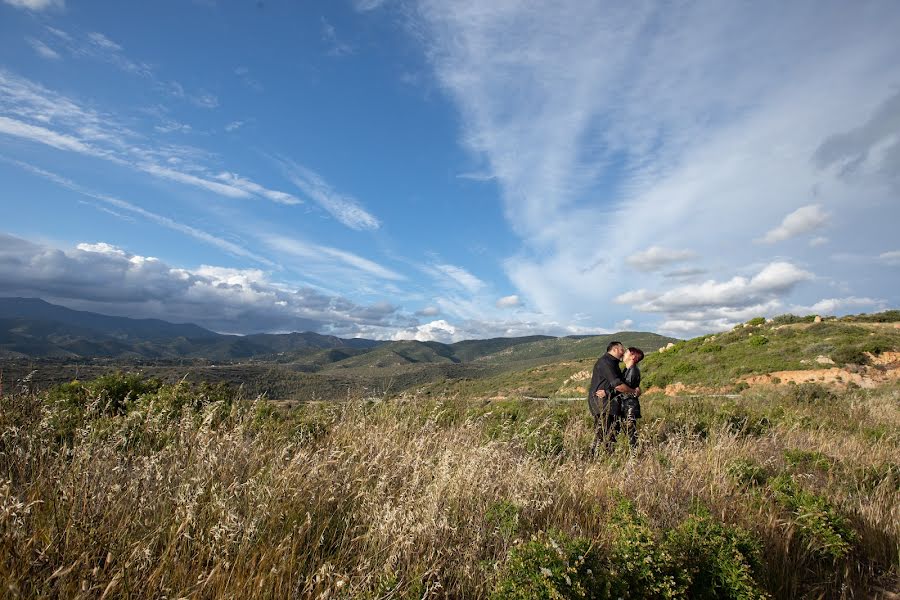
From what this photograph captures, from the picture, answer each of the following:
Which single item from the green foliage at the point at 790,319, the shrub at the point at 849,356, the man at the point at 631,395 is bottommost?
the man at the point at 631,395

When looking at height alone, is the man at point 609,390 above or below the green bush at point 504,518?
above

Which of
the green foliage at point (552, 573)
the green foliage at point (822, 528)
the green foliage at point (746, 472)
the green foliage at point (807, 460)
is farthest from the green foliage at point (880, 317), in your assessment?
the green foliage at point (552, 573)

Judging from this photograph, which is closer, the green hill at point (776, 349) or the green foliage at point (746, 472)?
the green foliage at point (746, 472)

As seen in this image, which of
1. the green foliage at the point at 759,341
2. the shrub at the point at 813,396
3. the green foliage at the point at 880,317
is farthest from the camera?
the green foliage at the point at 880,317

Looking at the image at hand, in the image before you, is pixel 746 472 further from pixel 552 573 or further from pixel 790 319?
pixel 790 319

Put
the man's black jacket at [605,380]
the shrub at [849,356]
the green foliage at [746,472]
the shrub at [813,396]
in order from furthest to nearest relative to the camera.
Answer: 1. the shrub at [849,356]
2. the shrub at [813,396]
3. the man's black jacket at [605,380]
4. the green foliage at [746,472]

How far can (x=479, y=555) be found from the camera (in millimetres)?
2951

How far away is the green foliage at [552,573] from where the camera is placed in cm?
235

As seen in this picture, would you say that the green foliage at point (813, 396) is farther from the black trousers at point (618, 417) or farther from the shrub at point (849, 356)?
the shrub at point (849, 356)

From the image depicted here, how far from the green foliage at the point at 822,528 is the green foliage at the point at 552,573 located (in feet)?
7.42

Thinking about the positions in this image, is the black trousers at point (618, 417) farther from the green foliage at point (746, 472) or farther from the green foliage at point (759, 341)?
the green foliage at point (759, 341)

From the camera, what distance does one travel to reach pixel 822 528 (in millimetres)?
3531

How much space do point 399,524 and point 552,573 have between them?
3.38ft

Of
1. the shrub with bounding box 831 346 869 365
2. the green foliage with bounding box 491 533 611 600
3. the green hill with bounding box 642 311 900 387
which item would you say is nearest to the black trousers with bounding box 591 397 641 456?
the green foliage with bounding box 491 533 611 600
